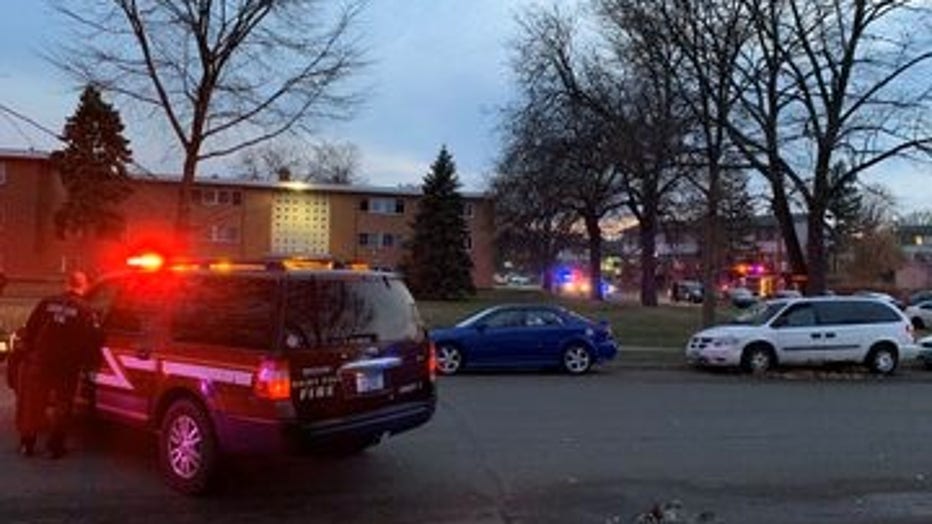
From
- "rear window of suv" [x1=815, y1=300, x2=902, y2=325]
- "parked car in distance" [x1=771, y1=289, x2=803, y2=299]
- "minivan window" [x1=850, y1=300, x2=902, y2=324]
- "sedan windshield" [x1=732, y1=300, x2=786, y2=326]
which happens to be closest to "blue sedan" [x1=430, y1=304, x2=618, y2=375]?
"sedan windshield" [x1=732, y1=300, x2=786, y2=326]

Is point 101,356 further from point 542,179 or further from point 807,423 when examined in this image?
point 542,179

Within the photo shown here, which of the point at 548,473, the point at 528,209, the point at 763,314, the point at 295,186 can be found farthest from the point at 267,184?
the point at 548,473

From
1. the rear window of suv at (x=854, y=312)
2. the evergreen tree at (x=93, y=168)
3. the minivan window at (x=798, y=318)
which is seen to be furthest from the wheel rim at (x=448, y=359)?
the evergreen tree at (x=93, y=168)

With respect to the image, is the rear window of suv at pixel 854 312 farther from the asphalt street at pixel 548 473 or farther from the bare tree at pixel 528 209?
the bare tree at pixel 528 209

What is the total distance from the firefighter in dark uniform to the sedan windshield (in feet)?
53.9

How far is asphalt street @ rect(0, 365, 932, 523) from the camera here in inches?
348

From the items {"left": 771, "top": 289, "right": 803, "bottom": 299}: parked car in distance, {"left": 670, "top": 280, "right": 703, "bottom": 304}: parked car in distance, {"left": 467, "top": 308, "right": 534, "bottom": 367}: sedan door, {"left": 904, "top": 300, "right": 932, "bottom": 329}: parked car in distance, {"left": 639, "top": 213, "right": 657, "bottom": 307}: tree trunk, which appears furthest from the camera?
{"left": 670, "top": 280, "right": 703, "bottom": 304}: parked car in distance

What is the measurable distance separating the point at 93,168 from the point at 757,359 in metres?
40.8

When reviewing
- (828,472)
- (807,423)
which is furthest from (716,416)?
(828,472)

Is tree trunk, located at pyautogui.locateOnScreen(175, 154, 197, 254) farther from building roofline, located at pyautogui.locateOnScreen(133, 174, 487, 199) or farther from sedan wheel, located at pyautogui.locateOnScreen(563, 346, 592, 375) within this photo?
building roofline, located at pyautogui.locateOnScreen(133, 174, 487, 199)

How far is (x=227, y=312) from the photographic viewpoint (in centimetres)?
933

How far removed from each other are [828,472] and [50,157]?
55.7 m

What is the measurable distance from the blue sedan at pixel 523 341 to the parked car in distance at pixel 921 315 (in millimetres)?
31585

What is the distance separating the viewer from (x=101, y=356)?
34.5ft
